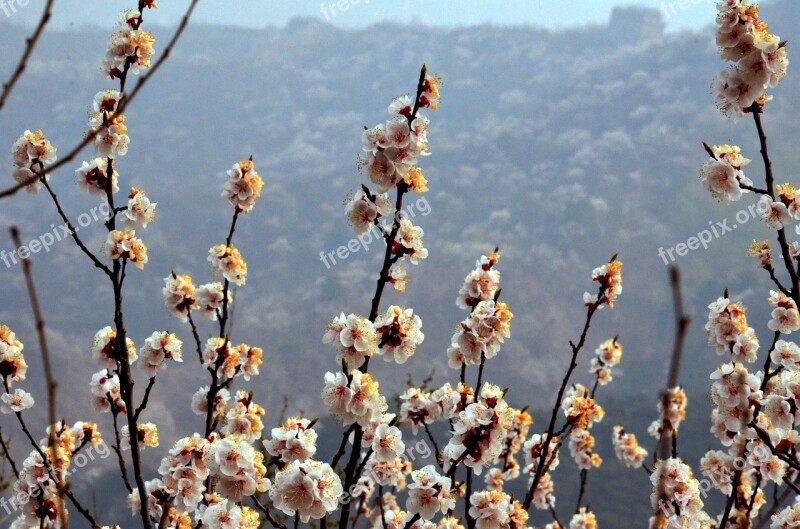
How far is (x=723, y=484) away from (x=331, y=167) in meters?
50.4

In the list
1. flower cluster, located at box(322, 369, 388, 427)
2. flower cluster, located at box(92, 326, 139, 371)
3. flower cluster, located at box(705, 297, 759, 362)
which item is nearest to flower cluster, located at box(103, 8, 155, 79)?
flower cluster, located at box(92, 326, 139, 371)

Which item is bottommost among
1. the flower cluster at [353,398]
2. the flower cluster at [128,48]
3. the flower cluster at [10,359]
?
the flower cluster at [353,398]

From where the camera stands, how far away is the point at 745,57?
1646 millimetres

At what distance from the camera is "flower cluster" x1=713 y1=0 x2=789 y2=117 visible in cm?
162

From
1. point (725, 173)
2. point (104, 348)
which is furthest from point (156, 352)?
point (725, 173)

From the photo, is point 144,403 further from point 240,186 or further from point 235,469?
point 240,186

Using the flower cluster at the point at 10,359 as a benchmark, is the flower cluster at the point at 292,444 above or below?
below

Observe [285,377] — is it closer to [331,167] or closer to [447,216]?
[447,216]

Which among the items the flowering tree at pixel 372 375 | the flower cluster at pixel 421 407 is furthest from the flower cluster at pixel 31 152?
the flower cluster at pixel 421 407

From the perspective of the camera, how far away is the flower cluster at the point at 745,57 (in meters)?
1.62

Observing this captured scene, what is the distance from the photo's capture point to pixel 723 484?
8.97 feet

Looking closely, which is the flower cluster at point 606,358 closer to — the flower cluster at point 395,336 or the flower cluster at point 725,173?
the flower cluster at point 725,173

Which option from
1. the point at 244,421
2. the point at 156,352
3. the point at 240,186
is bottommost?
the point at 244,421

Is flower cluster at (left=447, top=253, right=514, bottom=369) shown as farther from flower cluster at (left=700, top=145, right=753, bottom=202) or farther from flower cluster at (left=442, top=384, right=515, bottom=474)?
flower cluster at (left=700, top=145, right=753, bottom=202)
